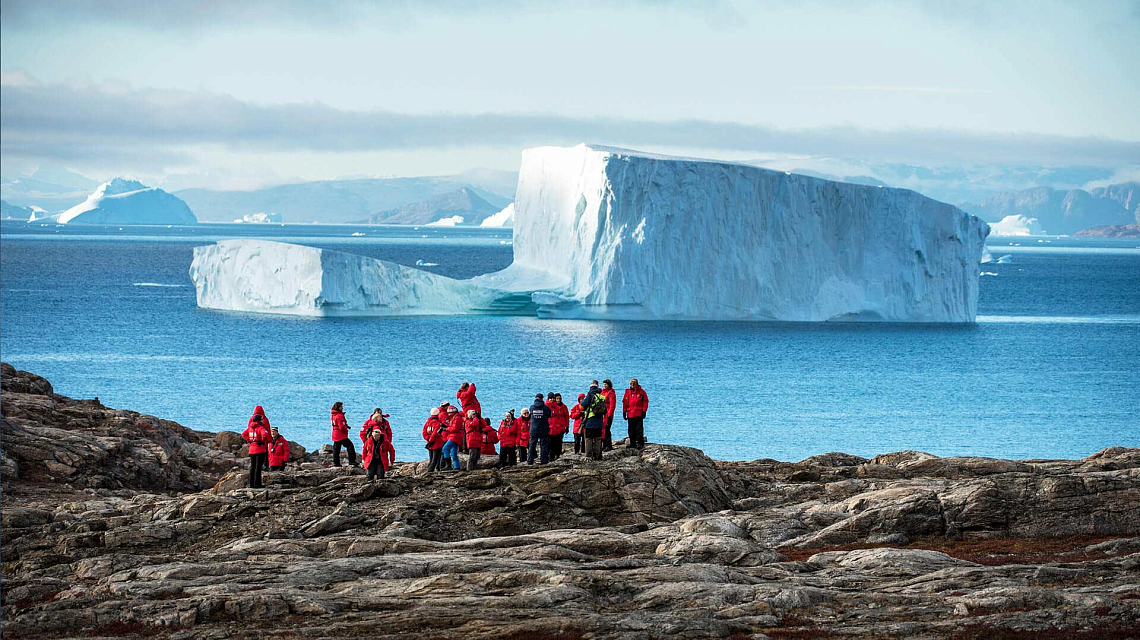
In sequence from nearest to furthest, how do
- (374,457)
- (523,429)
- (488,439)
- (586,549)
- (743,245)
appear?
(586,549), (374,457), (523,429), (488,439), (743,245)

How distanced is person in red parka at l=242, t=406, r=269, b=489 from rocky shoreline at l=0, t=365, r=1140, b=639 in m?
0.36

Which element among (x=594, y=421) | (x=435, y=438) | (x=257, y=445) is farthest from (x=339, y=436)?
(x=594, y=421)

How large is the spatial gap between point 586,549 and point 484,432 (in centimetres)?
506

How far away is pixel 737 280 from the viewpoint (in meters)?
56.1

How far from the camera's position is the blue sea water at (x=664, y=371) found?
39.3 meters

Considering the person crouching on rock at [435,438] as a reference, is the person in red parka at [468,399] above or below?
above

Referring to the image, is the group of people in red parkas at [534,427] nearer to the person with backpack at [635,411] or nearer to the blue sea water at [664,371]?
the person with backpack at [635,411]

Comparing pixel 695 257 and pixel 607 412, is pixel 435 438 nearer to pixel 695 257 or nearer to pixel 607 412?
pixel 607 412

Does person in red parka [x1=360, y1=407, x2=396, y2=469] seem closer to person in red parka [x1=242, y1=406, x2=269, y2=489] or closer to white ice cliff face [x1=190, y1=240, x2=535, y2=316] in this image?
person in red parka [x1=242, y1=406, x2=269, y2=489]

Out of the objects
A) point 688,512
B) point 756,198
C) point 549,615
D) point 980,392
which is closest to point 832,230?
point 756,198

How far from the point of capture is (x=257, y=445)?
1912 cm

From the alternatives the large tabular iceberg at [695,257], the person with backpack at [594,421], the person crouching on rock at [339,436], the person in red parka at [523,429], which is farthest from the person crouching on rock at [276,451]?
the large tabular iceberg at [695,257]

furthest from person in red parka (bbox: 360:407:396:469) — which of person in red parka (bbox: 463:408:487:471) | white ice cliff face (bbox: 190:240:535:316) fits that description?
white ice cliff face (bbox: 190:240:535:316)

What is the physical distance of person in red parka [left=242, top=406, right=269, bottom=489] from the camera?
1900cm
